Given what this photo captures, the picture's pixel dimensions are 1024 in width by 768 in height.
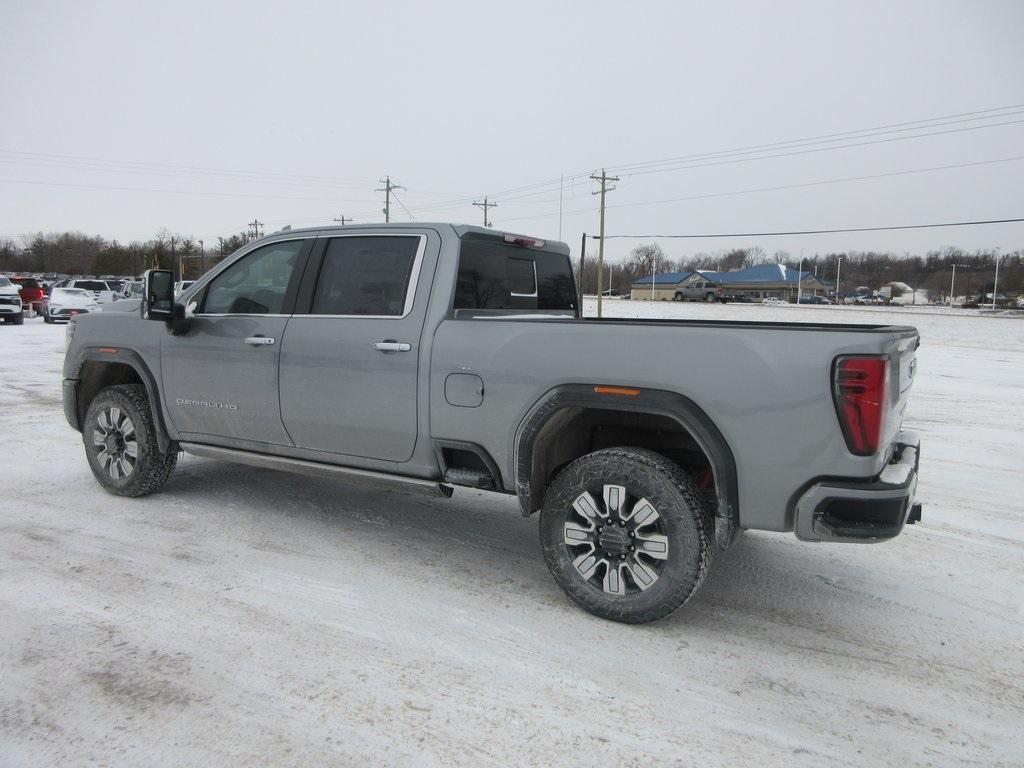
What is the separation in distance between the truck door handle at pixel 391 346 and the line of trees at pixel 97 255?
95.0 metres

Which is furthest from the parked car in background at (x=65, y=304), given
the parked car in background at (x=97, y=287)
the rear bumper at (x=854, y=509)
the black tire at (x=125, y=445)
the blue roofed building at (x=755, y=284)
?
the blue roofed building at (x=755, y=284)

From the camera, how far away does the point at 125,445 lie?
5441mm

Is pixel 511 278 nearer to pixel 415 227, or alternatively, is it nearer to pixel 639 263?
pixel 415 227

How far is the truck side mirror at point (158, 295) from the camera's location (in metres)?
4.76

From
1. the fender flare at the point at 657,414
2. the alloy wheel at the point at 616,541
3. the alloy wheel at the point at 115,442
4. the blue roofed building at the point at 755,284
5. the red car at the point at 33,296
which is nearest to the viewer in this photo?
the fender flare at the point at 657,414

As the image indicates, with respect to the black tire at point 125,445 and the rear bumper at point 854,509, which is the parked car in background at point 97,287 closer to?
the black tire at point 125,445

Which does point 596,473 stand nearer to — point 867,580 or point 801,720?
point 801,720

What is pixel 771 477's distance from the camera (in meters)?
3.20

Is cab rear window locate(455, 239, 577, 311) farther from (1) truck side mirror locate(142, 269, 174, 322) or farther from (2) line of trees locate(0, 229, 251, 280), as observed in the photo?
(2) line of trees locate(0, 229, 251, 280)

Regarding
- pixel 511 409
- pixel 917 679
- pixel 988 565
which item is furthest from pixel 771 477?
pixel 988 565

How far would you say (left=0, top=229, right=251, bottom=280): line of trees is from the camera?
353 feet

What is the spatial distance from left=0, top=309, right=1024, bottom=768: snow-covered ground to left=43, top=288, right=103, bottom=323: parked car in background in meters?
25.5

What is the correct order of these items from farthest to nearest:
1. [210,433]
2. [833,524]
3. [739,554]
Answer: [210,433] < [739,554] < [833,524]

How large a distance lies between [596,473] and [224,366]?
2.71 meters
